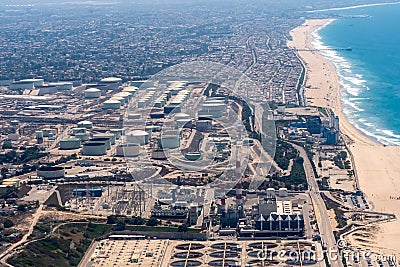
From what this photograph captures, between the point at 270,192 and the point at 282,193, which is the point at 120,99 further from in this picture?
the point at 270,192

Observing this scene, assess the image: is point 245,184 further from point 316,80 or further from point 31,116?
point 316,80

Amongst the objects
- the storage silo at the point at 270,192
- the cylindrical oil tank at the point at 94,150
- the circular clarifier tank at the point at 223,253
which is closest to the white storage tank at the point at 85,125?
the cylindrical oil tank at the point at 94,150

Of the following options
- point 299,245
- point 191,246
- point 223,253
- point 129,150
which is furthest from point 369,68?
point 223,253

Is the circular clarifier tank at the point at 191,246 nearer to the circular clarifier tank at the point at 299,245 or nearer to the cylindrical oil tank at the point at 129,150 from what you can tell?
the circular clarifier tank at the point at 299,245

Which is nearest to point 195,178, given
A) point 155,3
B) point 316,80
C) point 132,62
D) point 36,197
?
point 36,197

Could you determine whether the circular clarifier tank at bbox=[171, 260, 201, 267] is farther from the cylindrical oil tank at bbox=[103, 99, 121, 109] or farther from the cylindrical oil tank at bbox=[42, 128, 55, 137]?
the cylindrical oil tank at bbox=[103, 99, 121, 109]
